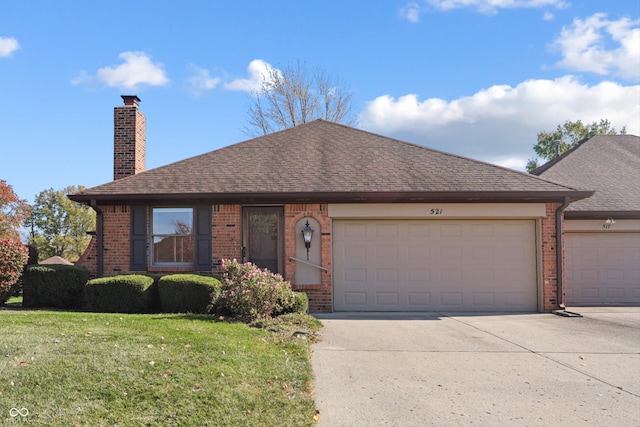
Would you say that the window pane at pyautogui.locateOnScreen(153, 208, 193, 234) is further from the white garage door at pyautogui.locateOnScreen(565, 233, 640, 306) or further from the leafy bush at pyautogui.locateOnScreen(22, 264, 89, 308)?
the white garage door at pyautogui.locateOnScreen(565, 233, 640, 306)

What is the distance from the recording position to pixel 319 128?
1608 centimetres

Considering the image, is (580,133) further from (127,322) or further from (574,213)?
(127,322)

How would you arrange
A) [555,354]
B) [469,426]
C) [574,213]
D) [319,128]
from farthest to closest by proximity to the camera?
[319,128] < [574,213] < [555,354] < [469,426]

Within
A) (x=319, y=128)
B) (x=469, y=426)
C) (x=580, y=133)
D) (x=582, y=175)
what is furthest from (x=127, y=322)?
(x=580, y=133)

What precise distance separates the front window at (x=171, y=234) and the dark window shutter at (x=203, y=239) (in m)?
0.22

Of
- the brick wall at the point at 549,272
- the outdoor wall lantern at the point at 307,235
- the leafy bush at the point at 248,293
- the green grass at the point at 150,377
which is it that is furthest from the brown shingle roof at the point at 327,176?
the green grass at the point at 150,377

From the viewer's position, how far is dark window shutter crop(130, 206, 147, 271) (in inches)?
488

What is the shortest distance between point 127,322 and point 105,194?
185 inches

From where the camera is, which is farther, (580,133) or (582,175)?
(580,133)

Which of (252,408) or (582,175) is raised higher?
(582,175)

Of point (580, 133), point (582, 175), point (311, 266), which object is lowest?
point (311, 266)

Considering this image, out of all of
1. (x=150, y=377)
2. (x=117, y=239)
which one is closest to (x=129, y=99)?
(x=117, y=239)

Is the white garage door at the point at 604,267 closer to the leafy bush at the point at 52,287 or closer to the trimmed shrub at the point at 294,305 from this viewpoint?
the trimmed shrub at the point at 294,305

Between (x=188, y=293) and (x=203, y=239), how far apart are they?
207 centimetres
